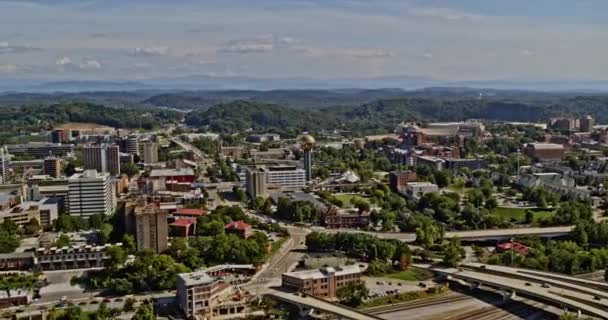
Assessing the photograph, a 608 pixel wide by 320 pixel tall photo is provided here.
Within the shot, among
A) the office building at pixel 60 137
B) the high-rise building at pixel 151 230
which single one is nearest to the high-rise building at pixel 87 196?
the high-rise building at pixel 151 230

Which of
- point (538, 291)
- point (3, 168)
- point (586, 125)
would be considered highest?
point (586, 125)

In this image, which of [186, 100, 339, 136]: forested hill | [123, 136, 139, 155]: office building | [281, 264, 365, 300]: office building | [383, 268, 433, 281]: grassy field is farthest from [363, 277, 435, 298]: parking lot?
[186, 100, 339, 136]: forested hill

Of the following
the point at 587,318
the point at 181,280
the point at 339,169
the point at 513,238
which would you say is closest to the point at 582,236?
the point at 513,238

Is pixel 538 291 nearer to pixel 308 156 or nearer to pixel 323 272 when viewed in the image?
pixel 323 272

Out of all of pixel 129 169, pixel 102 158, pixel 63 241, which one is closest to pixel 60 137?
pixel 129 169

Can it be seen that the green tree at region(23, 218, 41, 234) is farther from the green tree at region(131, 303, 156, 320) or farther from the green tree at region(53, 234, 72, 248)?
the green tree at region(131, 303, 156, 320)

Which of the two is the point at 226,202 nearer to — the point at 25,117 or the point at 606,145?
the point at 606,145
